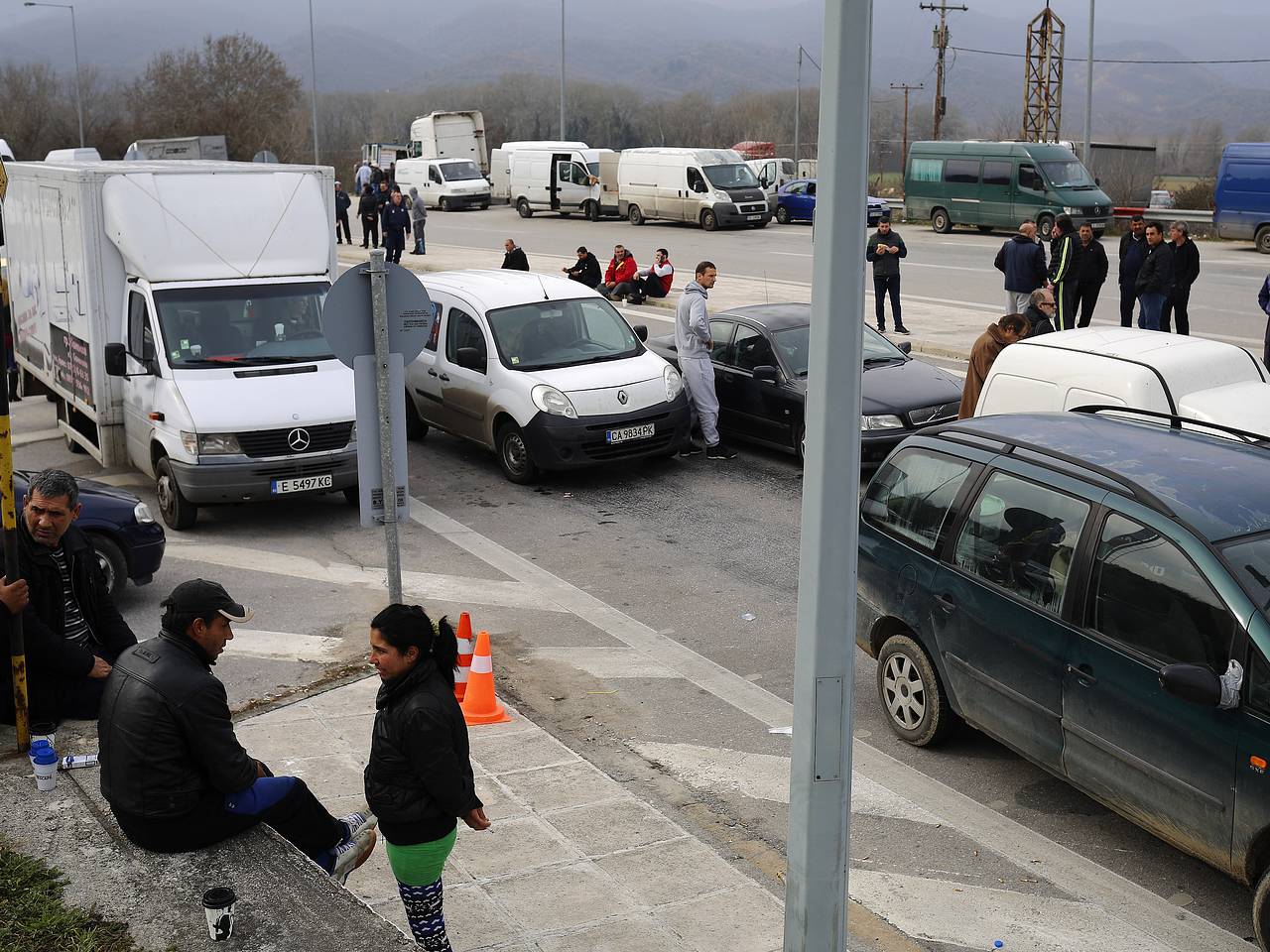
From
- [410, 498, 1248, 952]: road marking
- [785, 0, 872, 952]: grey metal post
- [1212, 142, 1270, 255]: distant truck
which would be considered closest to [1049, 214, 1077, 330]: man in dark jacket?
[410, 498, 1248, 952]: road marking

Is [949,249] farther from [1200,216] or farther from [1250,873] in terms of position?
[1250,873]

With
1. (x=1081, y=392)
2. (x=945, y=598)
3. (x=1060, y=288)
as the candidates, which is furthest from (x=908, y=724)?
(x=1060, y=288)

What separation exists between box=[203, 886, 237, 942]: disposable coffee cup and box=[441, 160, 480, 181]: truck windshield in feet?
157

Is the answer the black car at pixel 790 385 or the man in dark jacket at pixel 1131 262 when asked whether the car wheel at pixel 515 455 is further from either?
the man in dark jacket at pixel 1131 262

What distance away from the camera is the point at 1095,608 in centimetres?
597

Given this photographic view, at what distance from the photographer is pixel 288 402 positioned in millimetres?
11688

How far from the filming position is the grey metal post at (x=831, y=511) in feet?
12.7

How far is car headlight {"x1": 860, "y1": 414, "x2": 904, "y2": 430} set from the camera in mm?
12516

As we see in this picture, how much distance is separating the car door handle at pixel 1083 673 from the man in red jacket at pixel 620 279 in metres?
19.0

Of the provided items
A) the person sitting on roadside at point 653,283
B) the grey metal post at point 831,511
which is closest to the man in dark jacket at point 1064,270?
the person sitting on roadside at point 653,283

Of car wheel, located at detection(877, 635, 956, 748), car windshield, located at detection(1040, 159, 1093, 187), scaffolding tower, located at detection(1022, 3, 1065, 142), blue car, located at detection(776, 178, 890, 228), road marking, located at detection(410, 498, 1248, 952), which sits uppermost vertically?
scaffolding tower, located at detection(1022, 3, 1065, 142)

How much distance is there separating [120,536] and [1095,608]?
6.78m

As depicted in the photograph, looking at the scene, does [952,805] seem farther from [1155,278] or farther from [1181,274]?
[1181,274]

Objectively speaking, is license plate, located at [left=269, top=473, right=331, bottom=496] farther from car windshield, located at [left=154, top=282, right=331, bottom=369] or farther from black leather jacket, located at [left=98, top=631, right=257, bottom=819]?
black leather jacket, located at [left=98, top=631, right=257, bottom=819]
